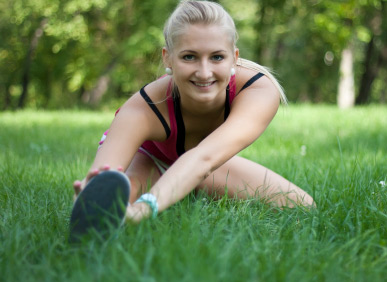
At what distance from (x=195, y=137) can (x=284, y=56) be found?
73.1ft

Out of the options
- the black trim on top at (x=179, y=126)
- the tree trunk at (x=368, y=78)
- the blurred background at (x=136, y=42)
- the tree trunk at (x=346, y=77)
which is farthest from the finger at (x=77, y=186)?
the tree trunk at (x=368, y=78)

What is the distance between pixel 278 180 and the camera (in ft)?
9.41

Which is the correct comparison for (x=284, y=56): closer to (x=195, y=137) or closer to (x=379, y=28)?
(x=379, y=28)

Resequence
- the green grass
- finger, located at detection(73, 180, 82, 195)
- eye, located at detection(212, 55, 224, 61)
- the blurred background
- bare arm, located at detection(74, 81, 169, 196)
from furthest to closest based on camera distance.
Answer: the blurred background → eye, located at detection(212, 55, 224, 61) → bare arm, located at detection(74, 81, 169, 196) → finger, located at detection(73, 180, 82, 195) → the green grass

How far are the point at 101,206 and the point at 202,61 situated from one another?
0.93m

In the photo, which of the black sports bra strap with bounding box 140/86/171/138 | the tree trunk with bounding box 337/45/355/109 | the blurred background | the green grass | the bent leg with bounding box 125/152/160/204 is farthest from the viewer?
the blurred background

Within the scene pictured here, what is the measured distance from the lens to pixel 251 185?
2.89m

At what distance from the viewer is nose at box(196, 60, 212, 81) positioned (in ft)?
7.76

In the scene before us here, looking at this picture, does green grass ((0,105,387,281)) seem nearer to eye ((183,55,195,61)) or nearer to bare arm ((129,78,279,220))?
bare arm ((129,78,279,220))

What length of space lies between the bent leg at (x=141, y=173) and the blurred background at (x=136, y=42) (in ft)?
22.7

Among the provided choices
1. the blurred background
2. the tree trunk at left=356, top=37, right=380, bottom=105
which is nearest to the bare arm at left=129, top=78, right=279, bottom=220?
the blurred background

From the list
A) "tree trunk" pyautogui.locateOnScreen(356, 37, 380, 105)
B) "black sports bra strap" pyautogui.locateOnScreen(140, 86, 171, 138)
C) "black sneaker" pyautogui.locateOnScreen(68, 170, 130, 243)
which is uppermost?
"black sports bra strap" pyautogui.locateOnScreen(140, 86, 171, 138)

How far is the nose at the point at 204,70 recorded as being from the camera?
93.1 inches

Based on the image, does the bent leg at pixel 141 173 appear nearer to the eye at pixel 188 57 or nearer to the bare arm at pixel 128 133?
the bare arm at pixel 128 133
